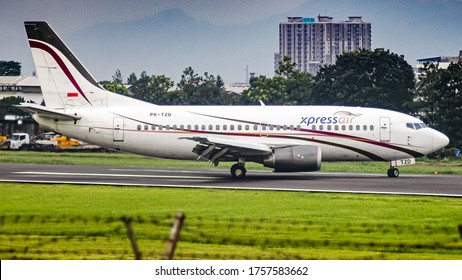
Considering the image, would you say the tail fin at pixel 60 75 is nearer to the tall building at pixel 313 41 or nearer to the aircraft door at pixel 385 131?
the aircraft door at pixel 385 131

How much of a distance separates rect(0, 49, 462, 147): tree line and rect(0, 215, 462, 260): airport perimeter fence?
43692 millimetres

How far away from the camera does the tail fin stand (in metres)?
43.4

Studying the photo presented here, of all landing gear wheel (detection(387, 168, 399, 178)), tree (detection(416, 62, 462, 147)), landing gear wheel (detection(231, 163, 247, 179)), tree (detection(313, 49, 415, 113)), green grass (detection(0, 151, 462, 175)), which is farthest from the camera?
tree (detection(313, 49, 415, 113))

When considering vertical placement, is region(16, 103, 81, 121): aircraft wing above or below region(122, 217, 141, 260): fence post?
above

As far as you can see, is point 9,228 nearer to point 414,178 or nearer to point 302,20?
point 414,178

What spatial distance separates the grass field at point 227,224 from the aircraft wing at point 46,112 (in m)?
6.73

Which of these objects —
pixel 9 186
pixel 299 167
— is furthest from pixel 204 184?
pixel 9 186

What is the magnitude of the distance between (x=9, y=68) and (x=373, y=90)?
30510 millimetres

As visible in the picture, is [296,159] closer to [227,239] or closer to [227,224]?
[227,224]

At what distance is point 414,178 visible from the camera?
42031mm

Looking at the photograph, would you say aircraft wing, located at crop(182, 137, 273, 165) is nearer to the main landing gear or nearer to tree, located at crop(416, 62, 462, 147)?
the main landing gear

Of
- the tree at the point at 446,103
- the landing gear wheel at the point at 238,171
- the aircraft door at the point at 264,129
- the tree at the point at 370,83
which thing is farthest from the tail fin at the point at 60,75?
the tree at the point at 370,83

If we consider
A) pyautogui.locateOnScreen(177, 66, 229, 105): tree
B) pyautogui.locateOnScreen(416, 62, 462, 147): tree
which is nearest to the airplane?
pyautogui.locateOnScreen(416, 62, 462, 147): tree

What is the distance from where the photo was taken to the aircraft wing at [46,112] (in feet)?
137
